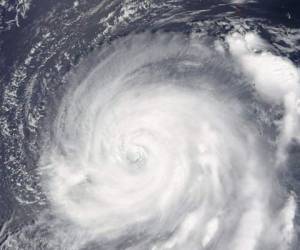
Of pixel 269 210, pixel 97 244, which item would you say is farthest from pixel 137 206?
pixel 269 210

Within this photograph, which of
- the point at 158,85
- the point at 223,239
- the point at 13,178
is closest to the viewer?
the point at 223,239

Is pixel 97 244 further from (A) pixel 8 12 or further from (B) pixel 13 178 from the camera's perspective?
(A) pixel 8 12

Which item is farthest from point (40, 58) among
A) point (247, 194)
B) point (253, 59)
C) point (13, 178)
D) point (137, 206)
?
point (247, 194)

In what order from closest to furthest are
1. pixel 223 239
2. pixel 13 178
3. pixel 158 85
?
pixel 223 239 < pixel 13 178 < pixel 158 85

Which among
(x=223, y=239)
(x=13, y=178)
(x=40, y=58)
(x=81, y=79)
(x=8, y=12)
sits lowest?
(x=223, y=239)

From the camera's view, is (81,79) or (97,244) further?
(81,79)

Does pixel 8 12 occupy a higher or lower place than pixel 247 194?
higher
